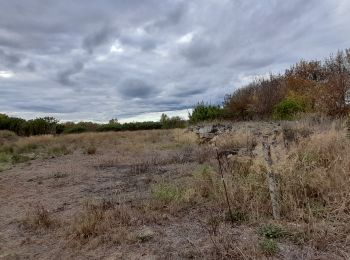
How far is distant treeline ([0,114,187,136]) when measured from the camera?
4181 centimetres

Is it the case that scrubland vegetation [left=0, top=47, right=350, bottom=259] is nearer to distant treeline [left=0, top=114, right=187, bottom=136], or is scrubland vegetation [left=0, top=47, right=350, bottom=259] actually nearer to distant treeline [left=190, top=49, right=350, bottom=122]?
distant treeline [left=190, top=49, right=350, bottom=122]

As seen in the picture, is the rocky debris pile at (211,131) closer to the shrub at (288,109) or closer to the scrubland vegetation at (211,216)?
the shrub at (288,109)

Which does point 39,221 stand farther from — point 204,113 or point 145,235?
point 204,113

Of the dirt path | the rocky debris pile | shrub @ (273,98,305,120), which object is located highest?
shrub @ (273,98,305,120)

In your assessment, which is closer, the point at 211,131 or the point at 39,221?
the point at 39,221

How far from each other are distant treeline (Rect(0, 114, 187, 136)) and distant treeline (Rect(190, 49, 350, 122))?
13693 millimetres

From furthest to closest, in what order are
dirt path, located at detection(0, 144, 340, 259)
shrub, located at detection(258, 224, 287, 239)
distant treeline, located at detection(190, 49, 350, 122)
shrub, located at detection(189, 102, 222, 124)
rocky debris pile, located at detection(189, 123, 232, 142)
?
1. shrub, located at detection(189, 102, 222, 124)
2. rocky debris pile, located at detection(189, 123, 232, 142)
3. distant treeline, located at detection(190, 49, 350, 122)
4. shrub, located at detection(258, 224, 287, 239)
5. dirt path, located at detection(0, 144, 340, 259)

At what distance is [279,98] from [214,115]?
519cm

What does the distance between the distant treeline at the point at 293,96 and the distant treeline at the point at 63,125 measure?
539 inches

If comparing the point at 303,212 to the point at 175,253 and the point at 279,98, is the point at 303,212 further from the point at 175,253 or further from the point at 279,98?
the point at 279,98

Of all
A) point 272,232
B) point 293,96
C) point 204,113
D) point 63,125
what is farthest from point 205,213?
point 63,125

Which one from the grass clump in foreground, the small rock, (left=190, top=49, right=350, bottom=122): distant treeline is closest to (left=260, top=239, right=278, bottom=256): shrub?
the small rock

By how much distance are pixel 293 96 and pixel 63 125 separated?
1412 inches

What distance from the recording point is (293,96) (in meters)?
18.6
